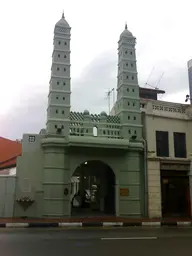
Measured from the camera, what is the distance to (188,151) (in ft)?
66.8

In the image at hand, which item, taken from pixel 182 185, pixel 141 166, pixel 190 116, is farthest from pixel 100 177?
pixel 190 116

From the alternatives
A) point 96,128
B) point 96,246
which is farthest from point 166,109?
point 96,246

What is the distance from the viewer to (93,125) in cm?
1877

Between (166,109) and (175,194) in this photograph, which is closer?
(175,194)

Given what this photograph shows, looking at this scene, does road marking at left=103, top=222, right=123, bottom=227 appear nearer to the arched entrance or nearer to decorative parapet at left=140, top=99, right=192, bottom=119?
the arched entrance

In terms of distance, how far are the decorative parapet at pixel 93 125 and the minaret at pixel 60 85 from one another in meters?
0.58

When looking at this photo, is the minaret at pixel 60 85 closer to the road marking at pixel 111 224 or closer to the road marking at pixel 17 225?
the road marking at pixel 17 225

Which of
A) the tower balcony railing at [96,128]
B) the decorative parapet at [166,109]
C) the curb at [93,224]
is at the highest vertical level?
the decorative parapet at [166,109]

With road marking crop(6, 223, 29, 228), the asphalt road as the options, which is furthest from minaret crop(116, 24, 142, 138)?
the asphalt road

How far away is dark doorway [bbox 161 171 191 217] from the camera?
19828 millimetres

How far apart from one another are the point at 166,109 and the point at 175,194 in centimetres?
565

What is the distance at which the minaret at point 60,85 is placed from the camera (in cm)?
1784

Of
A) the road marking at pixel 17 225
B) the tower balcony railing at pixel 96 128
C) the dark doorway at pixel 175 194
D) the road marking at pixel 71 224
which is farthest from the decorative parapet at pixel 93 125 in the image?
the road marking at pixel 17 225

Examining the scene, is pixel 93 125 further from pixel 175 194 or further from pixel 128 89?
pixel 175 194
